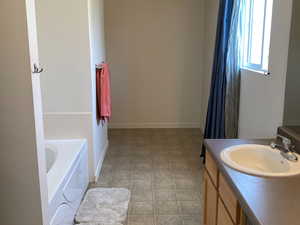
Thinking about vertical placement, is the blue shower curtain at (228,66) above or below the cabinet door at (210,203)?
above

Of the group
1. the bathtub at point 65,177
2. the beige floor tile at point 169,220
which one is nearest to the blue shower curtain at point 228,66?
the beige floor tile at point 169,220

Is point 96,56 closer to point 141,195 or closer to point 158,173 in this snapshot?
point 158,173

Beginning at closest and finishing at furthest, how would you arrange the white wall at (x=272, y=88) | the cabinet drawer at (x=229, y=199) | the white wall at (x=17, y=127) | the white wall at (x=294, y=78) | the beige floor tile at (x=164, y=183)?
the cabinet drawer at (x=229, y=199) → the white wall at (x=17, y=127) → the white wall at (x=294, y=78) → the white wall at (x=272, y=88) → the beige floor tile at (x=164, y=183)

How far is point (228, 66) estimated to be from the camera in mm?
3104

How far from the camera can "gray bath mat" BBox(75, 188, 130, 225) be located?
2.57 m

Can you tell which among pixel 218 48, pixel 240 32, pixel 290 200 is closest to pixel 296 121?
pixel 290 200

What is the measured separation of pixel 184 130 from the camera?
5215 mm

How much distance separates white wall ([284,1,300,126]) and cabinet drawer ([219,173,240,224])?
66 cm

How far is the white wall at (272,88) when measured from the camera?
6.66 ft

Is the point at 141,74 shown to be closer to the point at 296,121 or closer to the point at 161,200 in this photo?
the point at 161,200

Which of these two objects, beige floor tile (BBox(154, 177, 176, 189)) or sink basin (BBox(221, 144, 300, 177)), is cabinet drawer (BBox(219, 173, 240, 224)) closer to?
sink basin (BBox(221, 144, 300, 177))

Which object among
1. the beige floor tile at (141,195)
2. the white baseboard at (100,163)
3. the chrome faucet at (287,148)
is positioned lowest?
the beige floor tile at (141,195)

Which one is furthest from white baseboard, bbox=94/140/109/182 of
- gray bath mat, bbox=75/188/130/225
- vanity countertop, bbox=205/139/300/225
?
vanity countertop, bbox=205/139/300/225

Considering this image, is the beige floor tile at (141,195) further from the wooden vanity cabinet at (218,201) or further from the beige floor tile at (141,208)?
the wooden vanity cabinet at (218,201)
